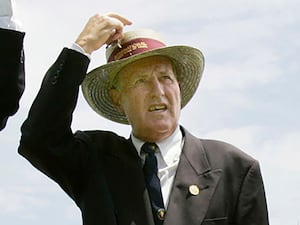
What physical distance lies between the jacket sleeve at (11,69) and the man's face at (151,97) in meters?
1.06

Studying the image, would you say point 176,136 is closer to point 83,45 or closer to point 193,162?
point 193,162

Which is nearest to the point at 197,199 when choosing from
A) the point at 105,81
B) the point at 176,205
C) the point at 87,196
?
the point at 176,205

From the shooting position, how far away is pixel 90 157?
4930mm

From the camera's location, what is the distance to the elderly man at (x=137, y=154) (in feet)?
15.6

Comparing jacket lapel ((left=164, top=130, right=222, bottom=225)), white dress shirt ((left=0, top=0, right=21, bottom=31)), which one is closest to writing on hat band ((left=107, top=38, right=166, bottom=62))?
jacket lapel ((left=164, top=130, right=222, bottom=225))

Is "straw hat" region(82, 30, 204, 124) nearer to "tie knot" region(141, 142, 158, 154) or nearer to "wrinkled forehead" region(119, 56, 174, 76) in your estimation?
"wrinkled forehead" region(119, 56, 174, 76)

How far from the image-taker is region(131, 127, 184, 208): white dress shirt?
486 centimetres

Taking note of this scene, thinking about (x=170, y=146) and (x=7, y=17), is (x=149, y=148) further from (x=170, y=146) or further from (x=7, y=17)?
(x=7, y=17)

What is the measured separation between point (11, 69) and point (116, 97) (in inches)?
52.9

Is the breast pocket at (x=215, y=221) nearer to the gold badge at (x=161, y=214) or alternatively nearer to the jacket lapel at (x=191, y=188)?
the jacket lapel at (x=191, y=188)

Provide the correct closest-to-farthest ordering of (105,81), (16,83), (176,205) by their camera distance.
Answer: (16,83)
(176,205)
(105,81)

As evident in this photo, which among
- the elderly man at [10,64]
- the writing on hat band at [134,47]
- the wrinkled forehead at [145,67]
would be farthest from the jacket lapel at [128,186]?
the elderly man at [10,64]

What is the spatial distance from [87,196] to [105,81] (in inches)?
28.8

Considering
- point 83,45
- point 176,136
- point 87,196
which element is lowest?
point 87,196
